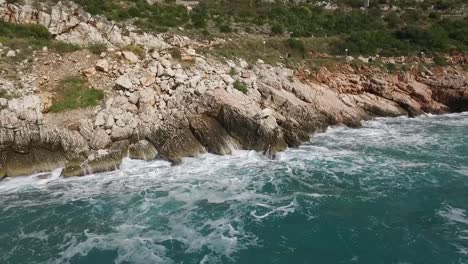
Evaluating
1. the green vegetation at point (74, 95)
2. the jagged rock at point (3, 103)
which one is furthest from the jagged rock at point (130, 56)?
the jagged rock at point (3, 103)

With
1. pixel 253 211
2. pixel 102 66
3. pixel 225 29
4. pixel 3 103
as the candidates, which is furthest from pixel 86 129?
pixel 225 29

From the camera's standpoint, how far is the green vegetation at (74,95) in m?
24.7

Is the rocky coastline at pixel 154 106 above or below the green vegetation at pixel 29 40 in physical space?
below

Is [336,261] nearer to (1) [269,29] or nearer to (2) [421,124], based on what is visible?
(2) [421,124]

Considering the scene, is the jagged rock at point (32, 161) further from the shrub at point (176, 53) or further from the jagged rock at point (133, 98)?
the shrub at point (176, 53)

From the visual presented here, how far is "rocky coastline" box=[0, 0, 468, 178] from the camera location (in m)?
22.9

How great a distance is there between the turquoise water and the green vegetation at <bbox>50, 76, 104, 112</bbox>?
169 inches

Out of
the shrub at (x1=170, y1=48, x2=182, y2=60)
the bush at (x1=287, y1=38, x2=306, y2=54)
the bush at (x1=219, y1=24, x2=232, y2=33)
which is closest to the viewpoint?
the shrub at (x1=170, y1=48, x2=182, y2=60)

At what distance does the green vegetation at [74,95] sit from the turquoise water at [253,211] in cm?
430

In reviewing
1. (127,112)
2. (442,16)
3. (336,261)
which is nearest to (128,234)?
(336,261)

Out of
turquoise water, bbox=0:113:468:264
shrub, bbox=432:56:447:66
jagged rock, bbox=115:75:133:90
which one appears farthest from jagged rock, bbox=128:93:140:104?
shrub, bbox=432:56:447:66

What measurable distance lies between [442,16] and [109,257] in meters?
53.6

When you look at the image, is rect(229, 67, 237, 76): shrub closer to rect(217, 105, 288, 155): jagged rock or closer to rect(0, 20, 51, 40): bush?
rect(217, 105, 288, 155): jagged rock

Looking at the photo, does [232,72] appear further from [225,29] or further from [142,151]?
[225,29]
